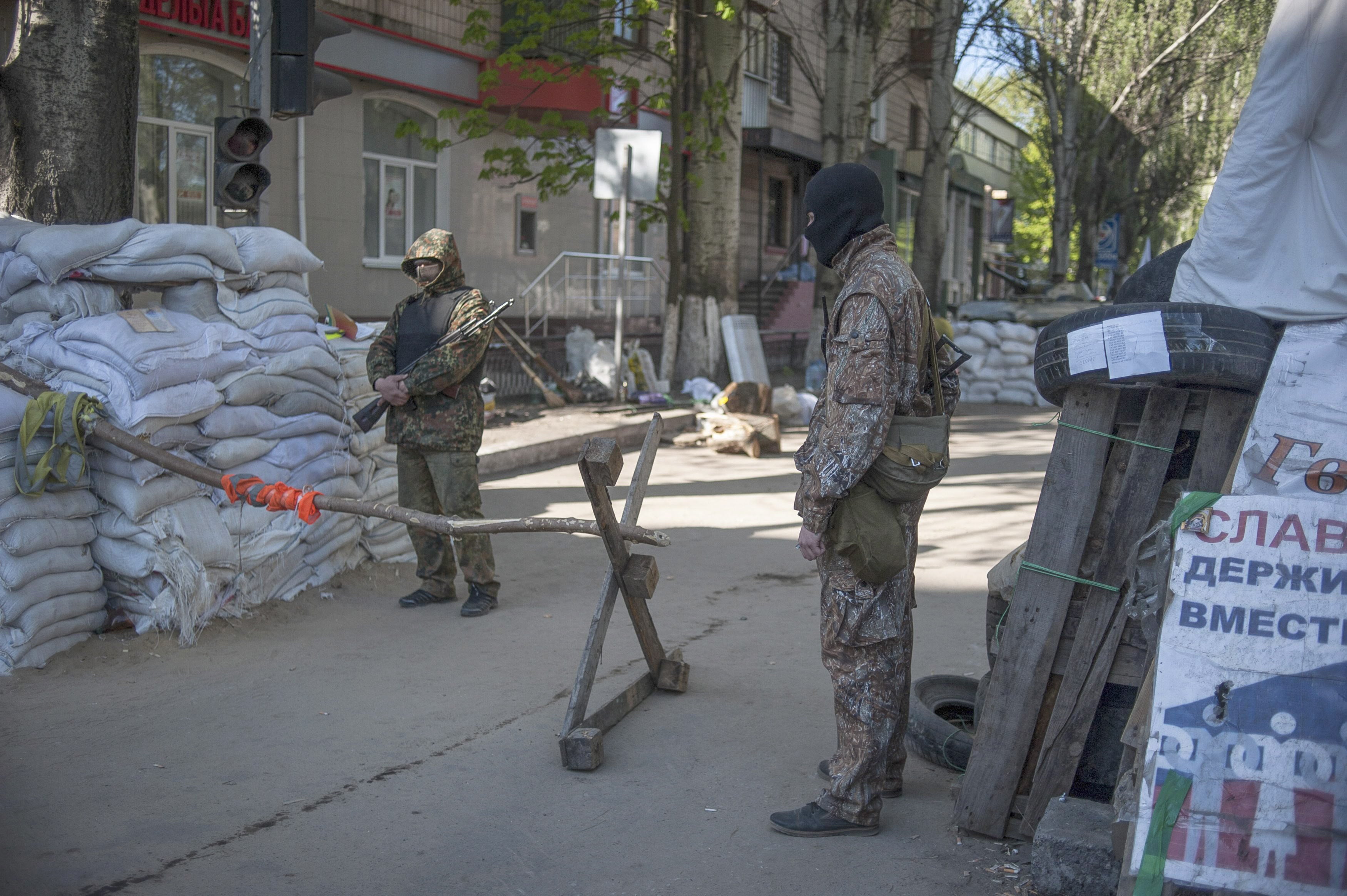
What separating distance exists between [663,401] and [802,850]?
35.2 feet

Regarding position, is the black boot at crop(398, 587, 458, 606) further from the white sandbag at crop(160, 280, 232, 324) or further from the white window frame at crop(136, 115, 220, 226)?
the white window frame at crop(136, 115, 220, 226)

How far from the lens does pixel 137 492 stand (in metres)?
4.81

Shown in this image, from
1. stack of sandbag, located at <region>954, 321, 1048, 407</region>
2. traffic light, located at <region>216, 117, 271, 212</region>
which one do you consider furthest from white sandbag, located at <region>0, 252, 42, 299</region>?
stack of sandbag, located at <region>954, 321, 1048, 407</region>

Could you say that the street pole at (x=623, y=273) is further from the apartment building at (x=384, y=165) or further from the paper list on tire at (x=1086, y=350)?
the paper list on tire at (x=1086, y=350)

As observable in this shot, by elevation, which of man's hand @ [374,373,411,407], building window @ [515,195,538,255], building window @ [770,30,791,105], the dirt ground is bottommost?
the dirt ground

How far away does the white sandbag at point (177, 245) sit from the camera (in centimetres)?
518

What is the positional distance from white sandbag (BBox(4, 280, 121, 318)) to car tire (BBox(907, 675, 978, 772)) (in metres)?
3.95

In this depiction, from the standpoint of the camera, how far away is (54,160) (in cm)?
583

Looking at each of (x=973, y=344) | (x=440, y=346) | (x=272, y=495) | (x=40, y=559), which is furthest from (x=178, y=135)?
(x=973, y=344)

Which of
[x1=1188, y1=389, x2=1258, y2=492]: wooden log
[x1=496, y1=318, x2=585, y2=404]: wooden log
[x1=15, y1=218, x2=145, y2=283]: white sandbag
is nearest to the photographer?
[x1=1188, y1=389, x2=1258, y2=492]: wooden log

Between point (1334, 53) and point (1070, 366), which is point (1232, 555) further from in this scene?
point (1334, 53)

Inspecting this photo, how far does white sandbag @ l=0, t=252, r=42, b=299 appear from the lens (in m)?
5.05

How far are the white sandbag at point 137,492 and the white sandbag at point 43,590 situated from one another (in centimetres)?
31

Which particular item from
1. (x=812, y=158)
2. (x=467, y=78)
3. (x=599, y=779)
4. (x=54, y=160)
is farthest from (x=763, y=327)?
(x=599, y=779)
